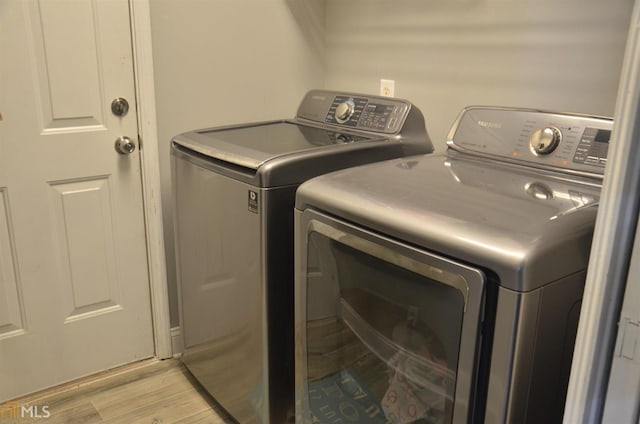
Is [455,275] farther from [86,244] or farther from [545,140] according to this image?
[86,244]

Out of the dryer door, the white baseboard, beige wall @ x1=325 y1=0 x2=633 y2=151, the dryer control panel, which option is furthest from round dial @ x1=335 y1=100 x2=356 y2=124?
the white baseboard

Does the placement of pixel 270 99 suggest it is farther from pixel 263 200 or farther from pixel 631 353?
pixel 631 353

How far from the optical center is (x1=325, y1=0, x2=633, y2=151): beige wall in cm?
154

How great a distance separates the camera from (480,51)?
6.01 feet

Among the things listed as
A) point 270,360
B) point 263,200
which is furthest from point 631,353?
point 270,360

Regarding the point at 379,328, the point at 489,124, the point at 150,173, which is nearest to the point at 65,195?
the point at 150,173

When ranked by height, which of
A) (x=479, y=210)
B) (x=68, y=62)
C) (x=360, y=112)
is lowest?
(x=479, y=210)


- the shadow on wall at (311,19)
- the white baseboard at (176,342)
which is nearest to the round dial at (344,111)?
the shadow on wall at (311,19)

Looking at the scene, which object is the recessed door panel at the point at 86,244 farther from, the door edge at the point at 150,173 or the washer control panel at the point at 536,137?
the washer control panel at the point at 536,137

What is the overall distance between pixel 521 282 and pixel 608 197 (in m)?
0.29

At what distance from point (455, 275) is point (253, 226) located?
707 mm

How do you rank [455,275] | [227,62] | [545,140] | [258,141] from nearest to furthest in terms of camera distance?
[455,275] → [545,140] → [258,141] → [227,62]

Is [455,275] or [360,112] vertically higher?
[360,112]

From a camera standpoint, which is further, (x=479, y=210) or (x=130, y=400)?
(x=130, y=400)
